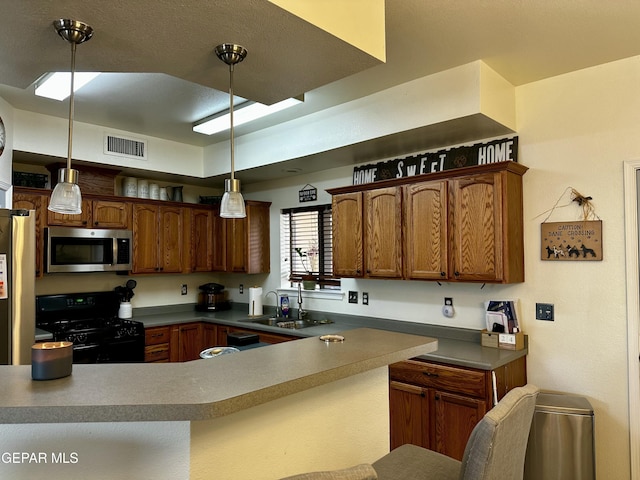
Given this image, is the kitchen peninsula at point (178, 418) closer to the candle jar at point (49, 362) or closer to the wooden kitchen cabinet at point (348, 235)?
the candle jar at point (49, 362)

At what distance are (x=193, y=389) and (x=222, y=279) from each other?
174 inches

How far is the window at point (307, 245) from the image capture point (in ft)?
14.2

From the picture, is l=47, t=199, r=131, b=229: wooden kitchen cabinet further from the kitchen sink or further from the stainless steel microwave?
the kitchen sink

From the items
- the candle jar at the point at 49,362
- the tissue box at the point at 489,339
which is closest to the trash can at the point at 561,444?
the tissue box at the point at 489,339

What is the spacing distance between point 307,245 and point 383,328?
1.27 metres

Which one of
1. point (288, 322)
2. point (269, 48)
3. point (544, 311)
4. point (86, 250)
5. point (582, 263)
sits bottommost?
point (288, 322)

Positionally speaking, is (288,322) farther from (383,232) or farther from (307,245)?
(383,232)

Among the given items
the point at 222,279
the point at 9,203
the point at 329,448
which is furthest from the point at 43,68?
the point at 222,279

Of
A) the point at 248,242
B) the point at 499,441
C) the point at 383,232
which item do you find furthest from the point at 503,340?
the point at 248,242

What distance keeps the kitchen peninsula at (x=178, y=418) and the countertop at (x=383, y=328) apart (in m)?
1.42

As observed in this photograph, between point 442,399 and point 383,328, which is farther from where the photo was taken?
point 383,328

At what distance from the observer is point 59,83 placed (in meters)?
2.90

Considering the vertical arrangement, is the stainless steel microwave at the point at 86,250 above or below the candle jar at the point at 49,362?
above

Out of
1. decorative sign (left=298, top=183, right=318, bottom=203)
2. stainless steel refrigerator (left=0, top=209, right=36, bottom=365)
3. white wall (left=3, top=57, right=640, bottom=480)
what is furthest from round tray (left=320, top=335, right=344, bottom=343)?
decorative sign (left=298, top=183, right=318, bottom=203)
